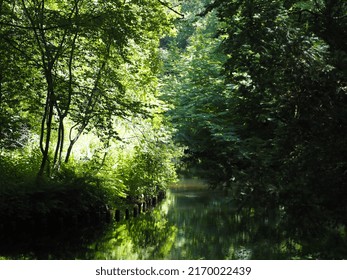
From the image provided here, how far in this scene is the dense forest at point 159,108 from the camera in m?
7.26

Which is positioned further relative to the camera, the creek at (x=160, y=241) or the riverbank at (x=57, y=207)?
the riverbank at (x=57, y=207)

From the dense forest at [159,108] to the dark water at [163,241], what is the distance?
0.67 meters

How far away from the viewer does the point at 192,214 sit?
1669 cm

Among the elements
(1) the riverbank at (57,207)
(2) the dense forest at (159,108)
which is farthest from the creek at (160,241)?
(2) the dense forest at (159,108)

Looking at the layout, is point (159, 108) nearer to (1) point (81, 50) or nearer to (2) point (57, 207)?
(1) point (81, 50)

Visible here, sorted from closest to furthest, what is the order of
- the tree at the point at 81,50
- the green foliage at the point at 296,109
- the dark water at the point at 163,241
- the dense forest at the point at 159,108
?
1. the green foliage at the point at 296,109
2. the dense forest at the point at 159,108
3. the dark water at the point at 163,241
4. the tree at the point at 81,50

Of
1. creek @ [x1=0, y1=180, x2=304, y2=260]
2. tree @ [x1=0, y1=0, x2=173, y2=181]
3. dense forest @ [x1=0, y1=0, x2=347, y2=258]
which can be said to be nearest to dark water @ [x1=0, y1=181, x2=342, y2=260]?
creek @ [x1=0, y1=180, x2=304, y2=260]

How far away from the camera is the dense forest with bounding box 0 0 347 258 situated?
7.26 m

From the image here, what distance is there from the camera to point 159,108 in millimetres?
16234

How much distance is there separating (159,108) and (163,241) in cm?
546

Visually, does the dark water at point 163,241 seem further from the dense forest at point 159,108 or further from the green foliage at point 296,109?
the green foliage at point 296,109

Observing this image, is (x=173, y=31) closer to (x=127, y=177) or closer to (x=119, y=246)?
(x=127, y=177)

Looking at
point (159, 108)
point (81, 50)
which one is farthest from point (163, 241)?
point (159, 108)

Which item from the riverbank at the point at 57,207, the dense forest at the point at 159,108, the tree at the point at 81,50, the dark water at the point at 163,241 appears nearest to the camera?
the dense forest at the point at 159,108
